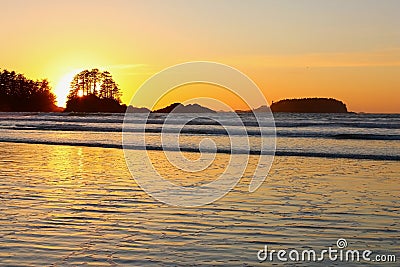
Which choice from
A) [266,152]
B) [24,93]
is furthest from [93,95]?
[266,152]

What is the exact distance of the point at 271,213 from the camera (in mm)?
8875

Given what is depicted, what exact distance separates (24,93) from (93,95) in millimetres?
15066

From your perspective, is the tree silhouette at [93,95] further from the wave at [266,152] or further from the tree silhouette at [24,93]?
the wave at [266,152]

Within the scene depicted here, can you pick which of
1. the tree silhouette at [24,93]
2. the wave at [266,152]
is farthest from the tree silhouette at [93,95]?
the wave at [266,152]

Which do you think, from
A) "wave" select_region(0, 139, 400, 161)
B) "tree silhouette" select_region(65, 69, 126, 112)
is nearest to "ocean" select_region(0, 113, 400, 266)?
"wave" select_region(0, 139, 400, 161)

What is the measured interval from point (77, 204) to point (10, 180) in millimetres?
3496

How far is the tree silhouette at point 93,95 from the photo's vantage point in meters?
116

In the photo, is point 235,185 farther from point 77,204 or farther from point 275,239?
point 275,239

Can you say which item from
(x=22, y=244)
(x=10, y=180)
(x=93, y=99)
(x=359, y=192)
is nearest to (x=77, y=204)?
(x=22, y=244)

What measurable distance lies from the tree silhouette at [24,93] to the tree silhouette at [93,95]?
5525mm

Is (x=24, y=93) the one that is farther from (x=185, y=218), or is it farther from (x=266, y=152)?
(x=185, y=218)

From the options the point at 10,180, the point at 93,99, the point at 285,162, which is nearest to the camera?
the point at 10,180

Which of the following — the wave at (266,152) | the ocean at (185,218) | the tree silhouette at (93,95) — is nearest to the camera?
the ocean at (185,218)

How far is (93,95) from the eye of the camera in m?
123
